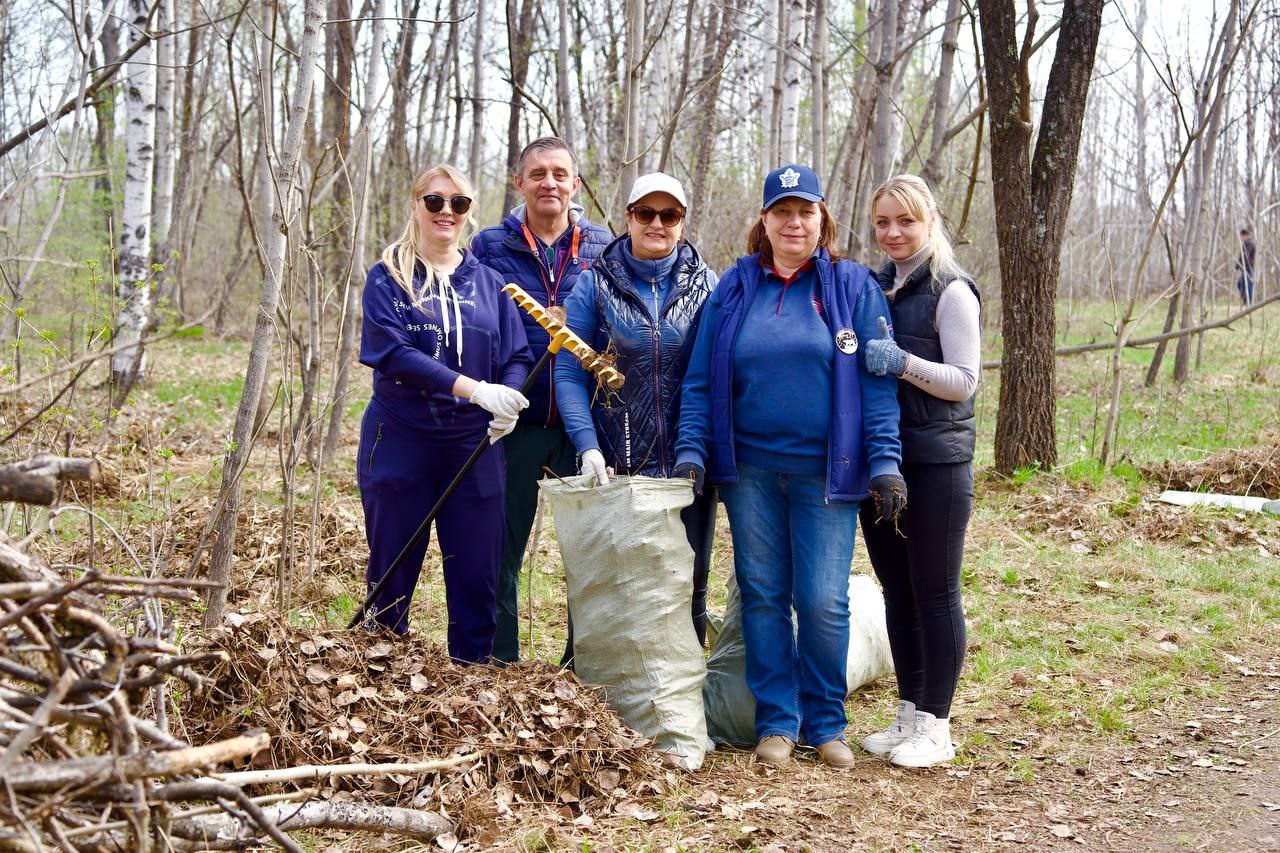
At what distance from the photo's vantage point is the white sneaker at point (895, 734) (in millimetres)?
3912

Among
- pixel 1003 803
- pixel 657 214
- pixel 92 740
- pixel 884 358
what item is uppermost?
pixel 657 214

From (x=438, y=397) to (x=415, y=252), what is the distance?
0.53m

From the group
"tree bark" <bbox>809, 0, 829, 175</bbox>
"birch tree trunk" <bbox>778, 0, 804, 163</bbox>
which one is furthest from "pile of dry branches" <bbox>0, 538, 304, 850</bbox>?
"tree bark" <bbox>809, 0, 829, 175</bbox>

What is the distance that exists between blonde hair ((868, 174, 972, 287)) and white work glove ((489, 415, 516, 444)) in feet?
4.63

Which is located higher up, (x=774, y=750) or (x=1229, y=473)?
(x=1229, y=473)

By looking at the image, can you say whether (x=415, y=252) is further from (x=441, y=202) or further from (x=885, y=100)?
(x=885, y=100)

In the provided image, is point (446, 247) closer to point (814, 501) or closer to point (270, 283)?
point (270, 283)

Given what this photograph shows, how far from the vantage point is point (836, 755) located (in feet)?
12.4

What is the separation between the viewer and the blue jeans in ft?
12.1

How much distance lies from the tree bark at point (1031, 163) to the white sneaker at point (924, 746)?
4.34 m

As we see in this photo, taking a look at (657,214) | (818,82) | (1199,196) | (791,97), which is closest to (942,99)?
(818,82)

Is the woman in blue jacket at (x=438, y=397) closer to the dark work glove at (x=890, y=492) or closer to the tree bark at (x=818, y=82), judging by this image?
the dark work glove at (x=890, y=492)

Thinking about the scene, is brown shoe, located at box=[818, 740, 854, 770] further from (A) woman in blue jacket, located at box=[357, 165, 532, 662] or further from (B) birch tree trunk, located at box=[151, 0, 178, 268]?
(B) birch tree trunk, located at box=[151, 0, 178, 268]

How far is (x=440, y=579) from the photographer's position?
6125 mm
